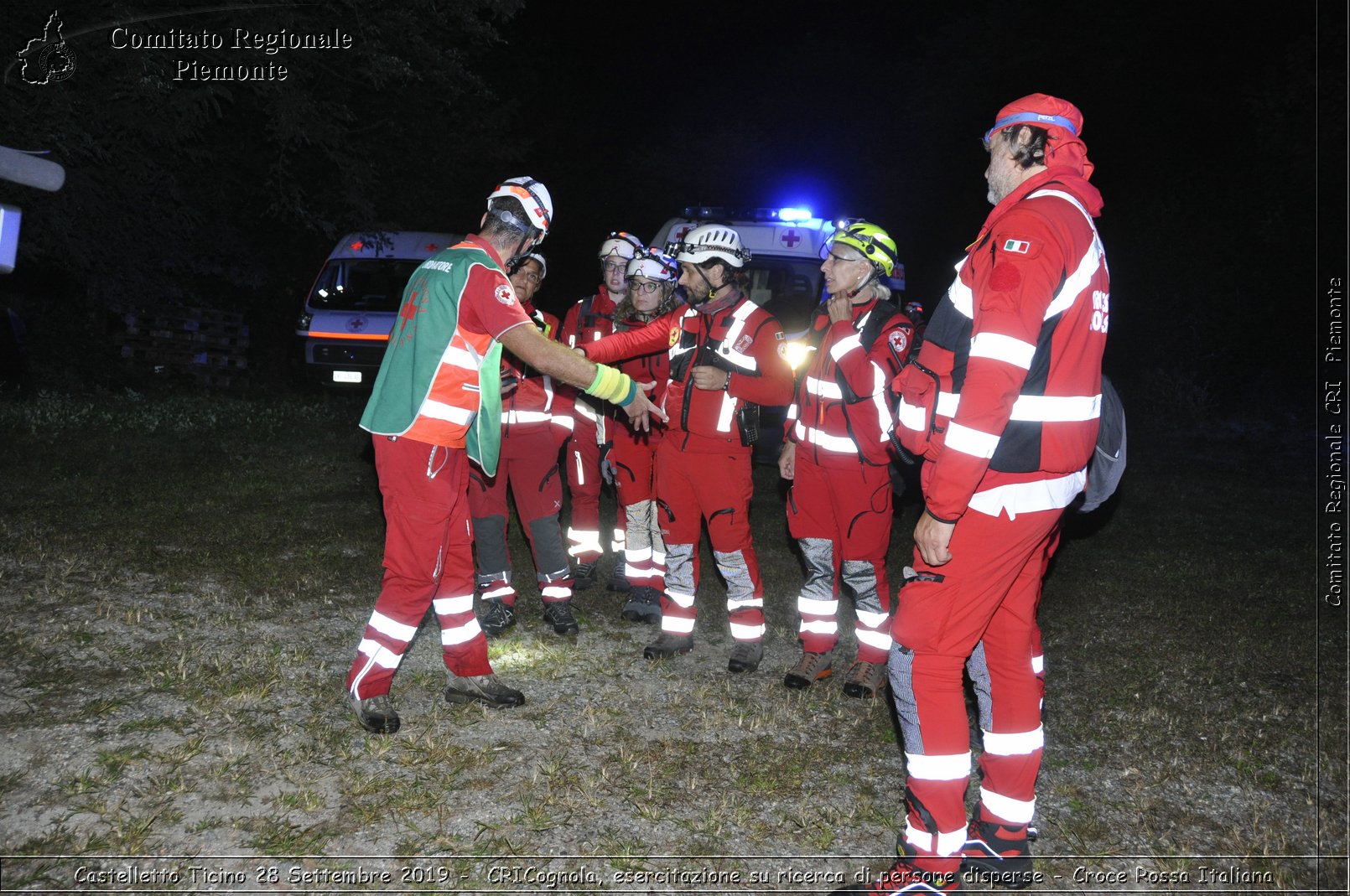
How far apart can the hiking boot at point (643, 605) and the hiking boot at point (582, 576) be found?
0.48m

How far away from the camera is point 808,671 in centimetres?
529

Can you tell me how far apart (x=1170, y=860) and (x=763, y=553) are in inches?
180

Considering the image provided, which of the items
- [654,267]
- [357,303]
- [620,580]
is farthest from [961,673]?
[357,303]

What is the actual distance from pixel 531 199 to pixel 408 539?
161cm

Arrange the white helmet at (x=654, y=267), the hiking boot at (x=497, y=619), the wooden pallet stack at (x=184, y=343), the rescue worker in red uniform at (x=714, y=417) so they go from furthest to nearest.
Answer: the wooden pallet stack at (x=184, y=343), the white helmet at (x=654, y=267), the hiking boot at (x=497, y=619), the rescue worker in red uniform at (x=714, y=417)

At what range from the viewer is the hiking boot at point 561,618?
5.94 meters

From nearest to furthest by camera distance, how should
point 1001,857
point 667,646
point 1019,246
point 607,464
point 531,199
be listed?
point 1019,246 < point 1001,857 < point 531,199 < point 667,646 < point 607,464

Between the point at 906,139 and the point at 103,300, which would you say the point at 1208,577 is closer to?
the point at 103,300

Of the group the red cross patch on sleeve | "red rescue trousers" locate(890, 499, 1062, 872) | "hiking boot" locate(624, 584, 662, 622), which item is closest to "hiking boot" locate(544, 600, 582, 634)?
"hiking boot" locate(624, 584, 662, 622)

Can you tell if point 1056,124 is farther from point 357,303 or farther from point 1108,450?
point 357,303

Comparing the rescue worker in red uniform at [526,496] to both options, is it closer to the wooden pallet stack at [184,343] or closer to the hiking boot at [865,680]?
the hiking boot at [865,680]

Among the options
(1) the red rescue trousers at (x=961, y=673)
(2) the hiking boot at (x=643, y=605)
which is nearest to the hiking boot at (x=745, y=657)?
(2) the hiking boot at (x=643, y=605)

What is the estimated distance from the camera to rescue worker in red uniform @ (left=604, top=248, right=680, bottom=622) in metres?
6.28

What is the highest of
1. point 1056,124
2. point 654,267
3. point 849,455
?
point 1056,124
